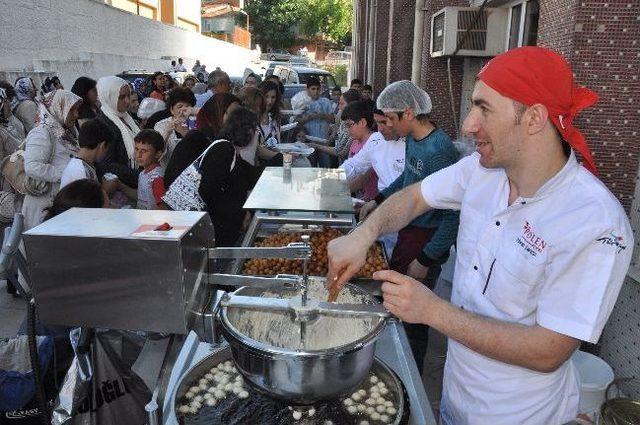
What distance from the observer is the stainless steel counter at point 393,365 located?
5.57 ft

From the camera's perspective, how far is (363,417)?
169 centimetres

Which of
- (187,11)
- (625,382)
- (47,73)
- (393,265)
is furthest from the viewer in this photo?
(187,11)

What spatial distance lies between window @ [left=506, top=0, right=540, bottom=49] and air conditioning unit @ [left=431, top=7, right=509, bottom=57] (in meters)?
0.11

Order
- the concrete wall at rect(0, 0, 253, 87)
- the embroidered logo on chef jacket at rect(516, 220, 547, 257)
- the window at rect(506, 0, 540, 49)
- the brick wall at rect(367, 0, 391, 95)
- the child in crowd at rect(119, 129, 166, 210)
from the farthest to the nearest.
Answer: the brick wall at rect(367, 0, 391, 95)
the concrete wall at rect(0, 0, 253, 87)
the window at rect(506, 0, 540, 49)
the child in crowd at rect(119, 129, 166, 210)
the embroidered logo on chef jacket at rect(516, 220, 547, 257)

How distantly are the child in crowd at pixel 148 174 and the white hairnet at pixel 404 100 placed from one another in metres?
1.94

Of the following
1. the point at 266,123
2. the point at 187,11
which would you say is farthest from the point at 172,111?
the point at 187,11

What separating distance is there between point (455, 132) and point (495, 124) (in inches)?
234

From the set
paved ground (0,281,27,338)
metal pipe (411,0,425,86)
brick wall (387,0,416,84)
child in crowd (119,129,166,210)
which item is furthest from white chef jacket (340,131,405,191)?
brick wall (387,0,416,84)

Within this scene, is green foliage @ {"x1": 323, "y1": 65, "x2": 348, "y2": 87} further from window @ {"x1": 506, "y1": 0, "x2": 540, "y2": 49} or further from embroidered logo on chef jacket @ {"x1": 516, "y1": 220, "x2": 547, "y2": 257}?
embroidered logo on chef jacket @ {"x1": 516, "y1": 220, "x2": 547, "y2": 257}

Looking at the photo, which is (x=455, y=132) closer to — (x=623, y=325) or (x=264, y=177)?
(x=264, y=177)

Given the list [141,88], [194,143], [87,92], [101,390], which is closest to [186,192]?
[194,143]

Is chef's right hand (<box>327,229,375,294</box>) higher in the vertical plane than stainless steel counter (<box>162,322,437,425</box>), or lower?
higher

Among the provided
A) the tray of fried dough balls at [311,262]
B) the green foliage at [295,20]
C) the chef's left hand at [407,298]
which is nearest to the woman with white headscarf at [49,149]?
the tray of fried dough balls at [311,262]

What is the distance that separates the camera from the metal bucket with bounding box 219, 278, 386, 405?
1.38 metres
